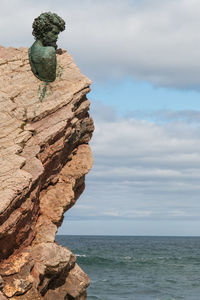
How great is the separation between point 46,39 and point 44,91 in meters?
2.41

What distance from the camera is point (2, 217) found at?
49.2 ft

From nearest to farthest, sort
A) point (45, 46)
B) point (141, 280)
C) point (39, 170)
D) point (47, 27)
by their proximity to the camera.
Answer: point (39, 170)
point (47, 27)
point (45, 46)
point (141, 280)

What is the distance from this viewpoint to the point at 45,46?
2083 centimetres

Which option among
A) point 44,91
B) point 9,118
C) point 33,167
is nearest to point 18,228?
point 33,167

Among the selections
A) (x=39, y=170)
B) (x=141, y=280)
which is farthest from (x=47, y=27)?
(x=141, y=280)

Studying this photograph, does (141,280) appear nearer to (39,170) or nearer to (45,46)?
(45,46)

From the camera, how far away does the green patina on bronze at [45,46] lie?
20.3 metres

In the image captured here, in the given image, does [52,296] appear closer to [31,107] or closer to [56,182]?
[56,182]

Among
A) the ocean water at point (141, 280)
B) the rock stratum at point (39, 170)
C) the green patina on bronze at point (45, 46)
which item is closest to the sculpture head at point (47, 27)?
the green patina on bronze at point (45, 46)

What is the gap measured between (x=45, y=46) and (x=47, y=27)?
2.54ft

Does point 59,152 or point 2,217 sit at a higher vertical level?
point 59,152

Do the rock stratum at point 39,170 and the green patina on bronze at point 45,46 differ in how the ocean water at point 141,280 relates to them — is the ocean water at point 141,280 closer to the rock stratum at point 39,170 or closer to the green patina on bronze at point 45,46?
the rock stratum at point 39,170

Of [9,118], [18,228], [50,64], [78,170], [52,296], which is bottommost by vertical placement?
[52,296]

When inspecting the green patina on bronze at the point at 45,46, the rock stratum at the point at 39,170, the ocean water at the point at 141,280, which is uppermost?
the green patina on bronze at the point at 45,46
